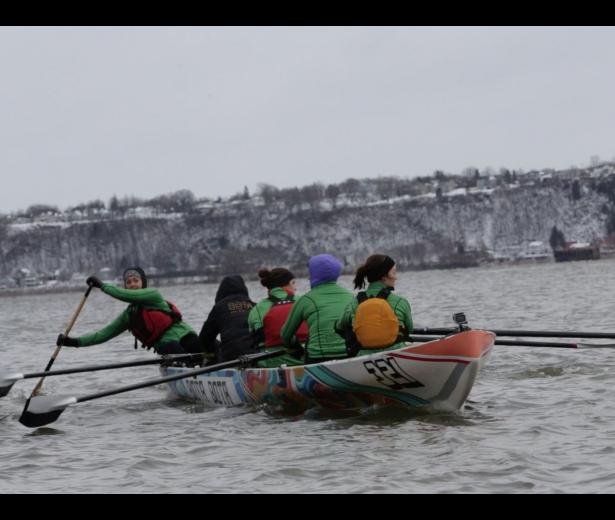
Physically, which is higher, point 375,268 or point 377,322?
point 375,268

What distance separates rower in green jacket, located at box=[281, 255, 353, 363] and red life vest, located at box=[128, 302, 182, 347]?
354cm

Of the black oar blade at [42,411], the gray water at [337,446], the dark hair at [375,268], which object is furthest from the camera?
the black oar blade at [42,411]

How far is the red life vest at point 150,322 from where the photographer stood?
643 inches

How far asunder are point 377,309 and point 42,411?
13.6 ft

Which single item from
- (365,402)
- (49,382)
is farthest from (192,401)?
(49,382)

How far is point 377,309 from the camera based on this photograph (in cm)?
1242

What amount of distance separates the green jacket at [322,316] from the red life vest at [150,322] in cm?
351

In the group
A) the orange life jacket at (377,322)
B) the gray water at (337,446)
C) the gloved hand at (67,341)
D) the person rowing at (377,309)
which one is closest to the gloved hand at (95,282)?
the gloved hand at (67,341)

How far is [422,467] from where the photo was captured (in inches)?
397

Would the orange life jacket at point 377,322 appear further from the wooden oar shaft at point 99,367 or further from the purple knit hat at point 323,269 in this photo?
the wooden oar shaft at point 99,367

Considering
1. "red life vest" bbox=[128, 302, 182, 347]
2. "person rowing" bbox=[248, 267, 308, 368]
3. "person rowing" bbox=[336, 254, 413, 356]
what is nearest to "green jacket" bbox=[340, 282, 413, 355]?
"person rowing" bbox=[336, 254, 413, 356]

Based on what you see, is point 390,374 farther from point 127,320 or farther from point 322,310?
point 127,320

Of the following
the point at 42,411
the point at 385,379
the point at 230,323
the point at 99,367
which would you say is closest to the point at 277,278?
the point at 230,323

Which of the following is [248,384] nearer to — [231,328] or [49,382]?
[231,328]
